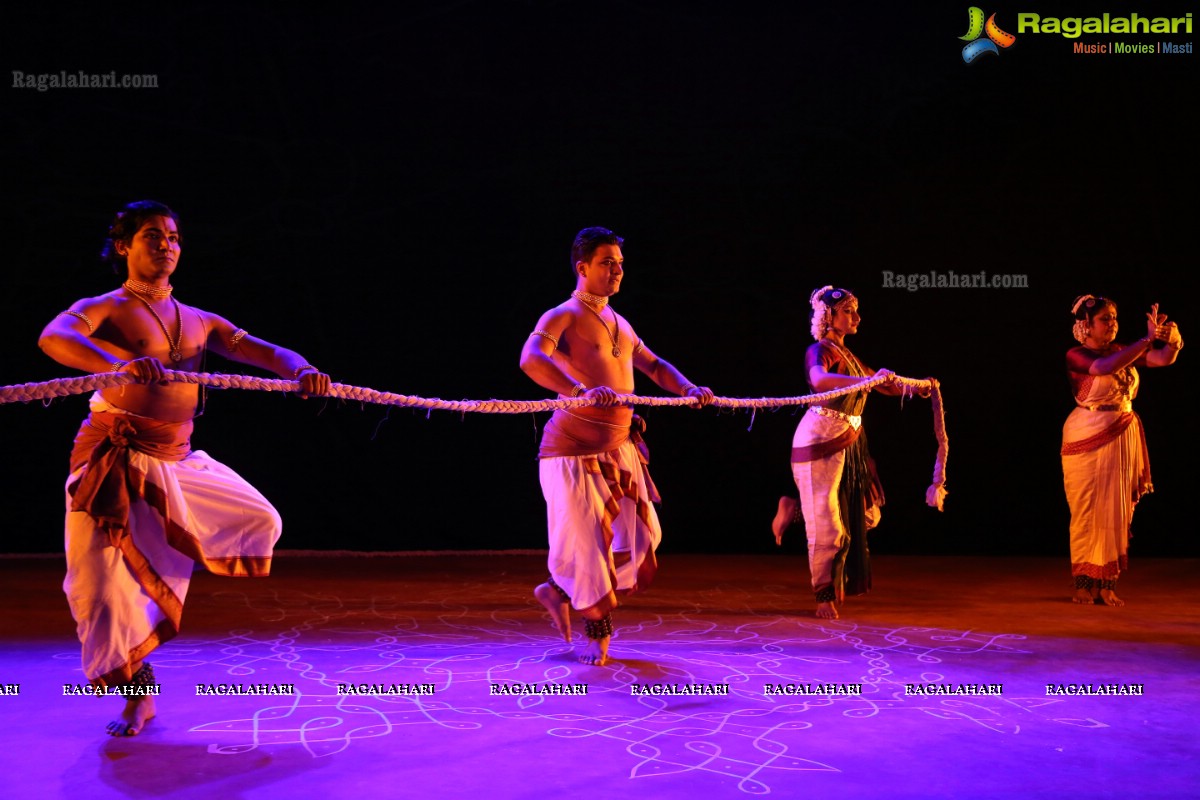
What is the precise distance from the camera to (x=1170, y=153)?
705 cm

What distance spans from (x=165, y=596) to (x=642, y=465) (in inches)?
67.8

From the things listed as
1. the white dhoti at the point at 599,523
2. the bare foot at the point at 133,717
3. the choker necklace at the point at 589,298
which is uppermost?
the choker necklace at the point at 589,298

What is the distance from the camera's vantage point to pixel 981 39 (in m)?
7.15

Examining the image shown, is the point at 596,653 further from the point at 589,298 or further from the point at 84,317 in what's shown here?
the point at 84,317

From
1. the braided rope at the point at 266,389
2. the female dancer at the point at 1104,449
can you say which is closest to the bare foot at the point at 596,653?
the braided rope at the point at 266,389

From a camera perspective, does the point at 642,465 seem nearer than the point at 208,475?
No

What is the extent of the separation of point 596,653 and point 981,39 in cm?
539

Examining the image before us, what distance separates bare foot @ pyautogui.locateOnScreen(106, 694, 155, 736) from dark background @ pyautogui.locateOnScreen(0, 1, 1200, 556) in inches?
162

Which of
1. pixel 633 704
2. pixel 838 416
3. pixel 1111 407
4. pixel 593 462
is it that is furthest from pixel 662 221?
pixel 633 704

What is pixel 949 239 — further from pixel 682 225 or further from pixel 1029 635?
pixel 1029 635

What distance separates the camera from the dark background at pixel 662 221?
693 cm

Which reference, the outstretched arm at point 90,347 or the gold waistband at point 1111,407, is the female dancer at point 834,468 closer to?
the gold waistband at point 1111,407

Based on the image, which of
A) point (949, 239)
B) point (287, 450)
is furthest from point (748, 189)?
point (287, 450)

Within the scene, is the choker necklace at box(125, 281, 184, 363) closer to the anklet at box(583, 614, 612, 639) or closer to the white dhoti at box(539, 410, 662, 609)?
the white dhoti at box(539, 410, 662, 609)
